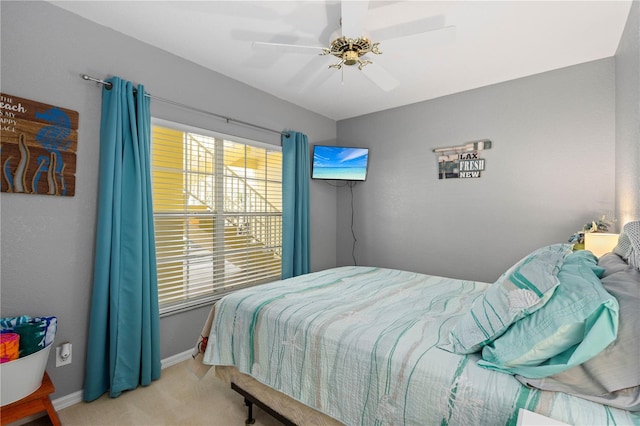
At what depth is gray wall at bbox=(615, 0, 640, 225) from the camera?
187 centimetres

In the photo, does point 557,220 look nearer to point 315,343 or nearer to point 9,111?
point 315,343

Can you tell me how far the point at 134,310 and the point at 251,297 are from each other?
101 cm

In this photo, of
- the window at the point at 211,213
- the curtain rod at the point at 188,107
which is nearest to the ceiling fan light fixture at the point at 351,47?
the curtain rod at the point at 188,107

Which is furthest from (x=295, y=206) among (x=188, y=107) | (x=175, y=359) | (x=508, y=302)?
(x=508, y=302)

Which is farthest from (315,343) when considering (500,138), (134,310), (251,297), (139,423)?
(500,138)

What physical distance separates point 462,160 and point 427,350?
268 centimetres

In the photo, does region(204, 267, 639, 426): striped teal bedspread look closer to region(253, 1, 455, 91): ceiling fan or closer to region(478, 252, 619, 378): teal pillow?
region(478, 252, 619, 378): teal pillow

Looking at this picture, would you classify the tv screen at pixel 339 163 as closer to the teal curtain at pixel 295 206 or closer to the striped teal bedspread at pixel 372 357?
the teal curtain at pixel 295 206

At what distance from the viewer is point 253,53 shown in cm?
261

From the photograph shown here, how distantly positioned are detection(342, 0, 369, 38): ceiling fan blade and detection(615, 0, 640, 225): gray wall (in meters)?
1.69

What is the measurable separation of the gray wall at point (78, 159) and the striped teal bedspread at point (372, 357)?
1018 mm

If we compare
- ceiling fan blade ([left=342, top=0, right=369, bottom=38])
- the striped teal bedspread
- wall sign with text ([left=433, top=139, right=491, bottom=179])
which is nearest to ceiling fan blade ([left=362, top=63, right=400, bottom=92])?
ceiling fan blade ([left=342, top=0, right=369, bottom=38])

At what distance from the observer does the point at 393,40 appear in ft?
6.25

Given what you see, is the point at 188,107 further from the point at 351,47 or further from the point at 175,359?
the point at 175,359
